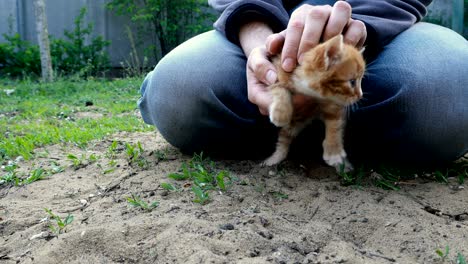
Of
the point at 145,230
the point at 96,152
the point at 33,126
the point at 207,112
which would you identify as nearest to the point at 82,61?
the point at 33,126

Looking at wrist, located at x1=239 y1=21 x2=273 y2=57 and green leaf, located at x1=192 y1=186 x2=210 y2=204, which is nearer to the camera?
green leaf, located at x1=192 y1=186 x2=210 y2=204

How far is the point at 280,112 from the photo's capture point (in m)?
2.16

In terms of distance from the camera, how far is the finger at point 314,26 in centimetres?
202

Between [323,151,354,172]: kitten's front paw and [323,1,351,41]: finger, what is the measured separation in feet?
2.03

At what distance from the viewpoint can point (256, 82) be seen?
2.34m

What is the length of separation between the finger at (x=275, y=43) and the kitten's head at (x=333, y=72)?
18cm

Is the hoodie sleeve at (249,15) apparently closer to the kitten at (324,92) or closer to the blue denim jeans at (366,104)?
the blue denim jeans at (366,104)

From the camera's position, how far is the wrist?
2.52 m

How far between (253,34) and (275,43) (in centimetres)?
38

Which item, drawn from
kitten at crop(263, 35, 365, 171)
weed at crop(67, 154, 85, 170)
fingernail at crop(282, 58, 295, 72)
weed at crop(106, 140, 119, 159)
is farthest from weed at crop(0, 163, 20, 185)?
fingernail at crop(282, 58, 295, 72)

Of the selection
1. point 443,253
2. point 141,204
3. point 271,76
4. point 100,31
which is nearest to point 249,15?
point 271,76

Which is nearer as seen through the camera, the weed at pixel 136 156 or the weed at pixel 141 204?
the weed at pixel 141 204

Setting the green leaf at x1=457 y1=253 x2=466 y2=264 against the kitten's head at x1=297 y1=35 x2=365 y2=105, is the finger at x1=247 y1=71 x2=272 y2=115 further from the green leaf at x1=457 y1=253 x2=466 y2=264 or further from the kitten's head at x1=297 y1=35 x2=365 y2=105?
the green leaf at x1=457 y1=253 x2=466 y2=264

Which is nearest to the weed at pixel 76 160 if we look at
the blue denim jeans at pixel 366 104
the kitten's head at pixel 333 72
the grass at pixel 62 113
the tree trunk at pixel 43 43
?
the grass at pixel 62 113
